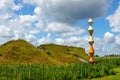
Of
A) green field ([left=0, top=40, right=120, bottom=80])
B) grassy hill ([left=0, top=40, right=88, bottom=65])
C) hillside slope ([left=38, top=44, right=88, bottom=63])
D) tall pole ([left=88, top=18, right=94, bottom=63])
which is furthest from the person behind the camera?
hillside slope ([left=38, top=44, right=88, bottom=63])

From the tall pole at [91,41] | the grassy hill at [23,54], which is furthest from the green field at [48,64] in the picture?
the tall pole at [91,41]

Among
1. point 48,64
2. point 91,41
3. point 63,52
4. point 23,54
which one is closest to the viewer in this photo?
point 91,41

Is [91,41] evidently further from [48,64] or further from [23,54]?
[23,54]

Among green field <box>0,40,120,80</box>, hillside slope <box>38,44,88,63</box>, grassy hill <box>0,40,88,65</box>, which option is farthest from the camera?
hillside slope <box>38,44,88,63</box>

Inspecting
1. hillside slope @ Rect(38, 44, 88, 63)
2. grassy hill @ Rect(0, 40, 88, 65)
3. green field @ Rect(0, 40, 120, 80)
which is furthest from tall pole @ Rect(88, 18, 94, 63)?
hillside slope @ Rect(38, 44, 88, 63)

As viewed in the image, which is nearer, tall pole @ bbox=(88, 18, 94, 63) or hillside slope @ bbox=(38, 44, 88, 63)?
tall pole @ bbox=(88, 18, 94, 63)

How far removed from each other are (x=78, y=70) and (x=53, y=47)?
21660 millimetres

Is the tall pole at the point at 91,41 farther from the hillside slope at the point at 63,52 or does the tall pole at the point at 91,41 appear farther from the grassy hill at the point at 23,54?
the hillside slope at the point at 63,52

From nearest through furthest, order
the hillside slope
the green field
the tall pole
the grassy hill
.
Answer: the green field
the tall pole
the grassy hill
the hillside slope

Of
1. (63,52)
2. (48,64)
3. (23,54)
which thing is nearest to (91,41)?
(48,64)

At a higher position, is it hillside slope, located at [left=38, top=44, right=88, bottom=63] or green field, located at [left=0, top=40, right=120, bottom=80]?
hillside slope, located at [left=38, top=44, right=88, bottom=63]

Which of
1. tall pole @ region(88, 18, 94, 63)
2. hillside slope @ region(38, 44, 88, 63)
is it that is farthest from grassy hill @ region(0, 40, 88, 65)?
tall pole @ region(88, 18, 94, 63)

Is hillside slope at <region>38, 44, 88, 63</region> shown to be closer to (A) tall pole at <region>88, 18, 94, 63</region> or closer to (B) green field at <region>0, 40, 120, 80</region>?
(B) green field at <region>0, 40, 120, 80</region>

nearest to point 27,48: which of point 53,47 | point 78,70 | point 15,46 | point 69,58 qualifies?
point 15,46
